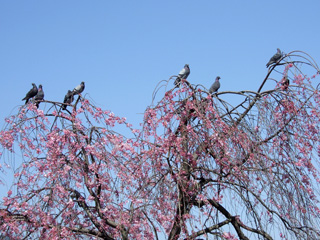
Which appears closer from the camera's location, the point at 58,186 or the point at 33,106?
the point at 58,186

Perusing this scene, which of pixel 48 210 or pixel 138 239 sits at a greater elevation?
pixel 48 210

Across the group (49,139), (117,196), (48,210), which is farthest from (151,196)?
(49,139)

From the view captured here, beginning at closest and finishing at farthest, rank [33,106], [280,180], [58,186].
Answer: [280,180]
[58,186]
[33,106]

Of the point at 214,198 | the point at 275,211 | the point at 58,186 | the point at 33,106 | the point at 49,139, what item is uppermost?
the point at 33,106

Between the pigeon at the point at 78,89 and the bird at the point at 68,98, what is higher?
the pigeon at the point at 78,89

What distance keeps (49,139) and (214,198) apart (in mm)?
2141

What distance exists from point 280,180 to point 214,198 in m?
0.75

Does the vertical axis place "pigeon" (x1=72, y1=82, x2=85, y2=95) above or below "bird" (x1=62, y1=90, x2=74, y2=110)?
above

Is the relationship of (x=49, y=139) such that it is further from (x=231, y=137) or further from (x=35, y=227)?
(x=231, y=137)

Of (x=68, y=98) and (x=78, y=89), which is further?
(x=78, y=89)

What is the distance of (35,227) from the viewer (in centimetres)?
455

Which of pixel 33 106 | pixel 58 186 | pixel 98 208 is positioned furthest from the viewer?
pixel 33 106

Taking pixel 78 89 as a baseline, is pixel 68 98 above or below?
below

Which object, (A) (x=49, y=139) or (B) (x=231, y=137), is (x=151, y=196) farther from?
(A) (x=49, y=139)
